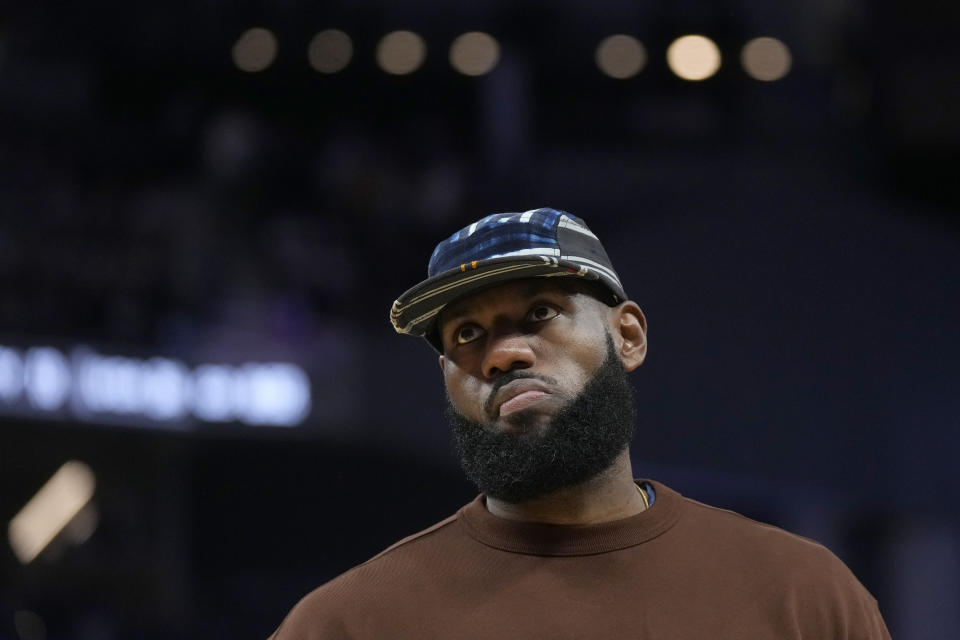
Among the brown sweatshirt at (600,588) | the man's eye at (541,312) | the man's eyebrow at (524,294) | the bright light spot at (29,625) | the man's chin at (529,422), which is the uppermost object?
the man's eyebrow at (524,294)

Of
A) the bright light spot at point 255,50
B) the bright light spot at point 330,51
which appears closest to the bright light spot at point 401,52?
the bright light spot at point 330,51

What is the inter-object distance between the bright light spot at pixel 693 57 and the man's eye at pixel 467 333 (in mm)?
7773

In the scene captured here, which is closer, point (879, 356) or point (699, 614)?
point (699, 614)

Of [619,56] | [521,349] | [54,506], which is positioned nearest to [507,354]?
[521,349]

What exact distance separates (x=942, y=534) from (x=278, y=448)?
4104mm

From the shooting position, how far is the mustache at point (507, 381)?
6.19 ft

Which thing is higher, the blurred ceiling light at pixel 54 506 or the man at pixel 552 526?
the man at pixel 552 526

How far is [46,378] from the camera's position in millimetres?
7379

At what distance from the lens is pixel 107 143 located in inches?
336

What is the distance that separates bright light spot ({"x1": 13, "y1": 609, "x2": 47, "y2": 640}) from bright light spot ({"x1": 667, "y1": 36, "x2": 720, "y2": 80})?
5623mm

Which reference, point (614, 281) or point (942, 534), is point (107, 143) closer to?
point (942, 534)

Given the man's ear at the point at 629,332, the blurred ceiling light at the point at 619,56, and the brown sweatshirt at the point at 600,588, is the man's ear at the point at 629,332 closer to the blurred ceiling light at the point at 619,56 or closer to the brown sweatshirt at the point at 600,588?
the brown sweatshirt at the point at 600,588

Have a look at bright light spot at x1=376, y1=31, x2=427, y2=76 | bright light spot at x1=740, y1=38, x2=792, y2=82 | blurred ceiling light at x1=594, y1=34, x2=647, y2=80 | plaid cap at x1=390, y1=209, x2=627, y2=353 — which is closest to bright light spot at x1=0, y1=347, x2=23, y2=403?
bright light spot at x1=376, y1=31, x2=427, y2=76

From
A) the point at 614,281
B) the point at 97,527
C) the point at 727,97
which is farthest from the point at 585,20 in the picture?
the point at 614,281
